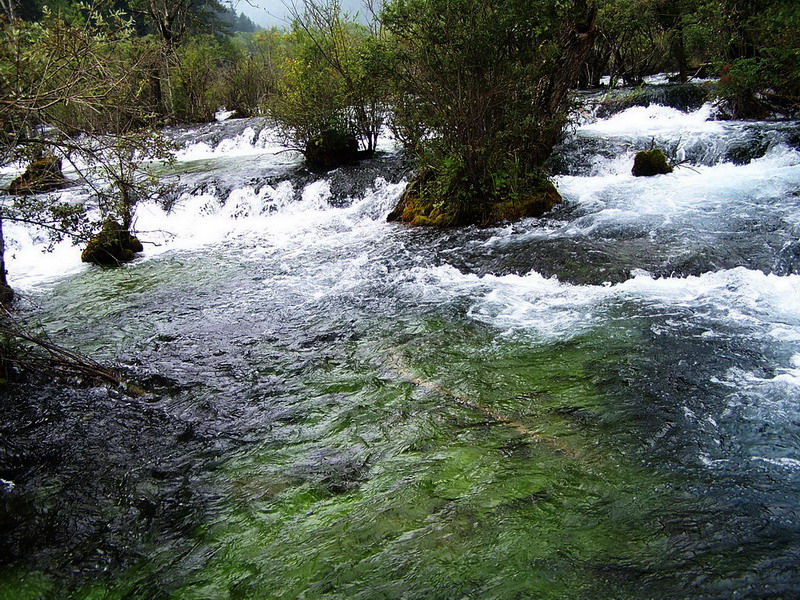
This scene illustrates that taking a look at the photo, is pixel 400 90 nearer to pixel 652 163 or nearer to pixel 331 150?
pixel 331 150

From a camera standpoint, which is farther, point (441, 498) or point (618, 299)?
point (618, 299)

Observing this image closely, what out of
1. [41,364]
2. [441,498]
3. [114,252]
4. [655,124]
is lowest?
[441,498]

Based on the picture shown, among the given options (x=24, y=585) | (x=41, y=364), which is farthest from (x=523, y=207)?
(x=24, y=585)

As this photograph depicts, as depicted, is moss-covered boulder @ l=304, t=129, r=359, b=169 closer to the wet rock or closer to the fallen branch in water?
the wet rock

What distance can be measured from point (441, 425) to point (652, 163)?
982 cm

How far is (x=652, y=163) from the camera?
11.6 m

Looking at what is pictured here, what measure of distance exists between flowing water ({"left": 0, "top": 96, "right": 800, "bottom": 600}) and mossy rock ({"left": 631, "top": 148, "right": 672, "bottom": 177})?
8.09 feet

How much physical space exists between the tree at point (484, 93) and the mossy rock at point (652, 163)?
253 centimetres

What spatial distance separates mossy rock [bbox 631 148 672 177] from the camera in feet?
38.2

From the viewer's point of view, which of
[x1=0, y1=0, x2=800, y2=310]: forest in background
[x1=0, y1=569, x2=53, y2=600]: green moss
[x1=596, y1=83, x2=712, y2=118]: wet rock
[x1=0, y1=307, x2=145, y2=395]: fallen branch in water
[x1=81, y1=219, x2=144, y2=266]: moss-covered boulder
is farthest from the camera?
[x1=596, y1=83, x2=712, y2=118]: wet rock

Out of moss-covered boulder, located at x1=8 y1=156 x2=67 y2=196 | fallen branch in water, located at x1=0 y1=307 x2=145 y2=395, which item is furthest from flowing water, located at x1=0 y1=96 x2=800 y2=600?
moss-covered boulder, located at x1=8 y1=156 x2=67 y2=196

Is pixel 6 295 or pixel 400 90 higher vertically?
pixel 400 90

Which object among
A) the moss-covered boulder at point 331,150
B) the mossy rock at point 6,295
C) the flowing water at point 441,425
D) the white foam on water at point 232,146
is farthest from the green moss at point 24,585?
the white foam on water at point 232,146

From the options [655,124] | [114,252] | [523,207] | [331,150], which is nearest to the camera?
[523,207]
